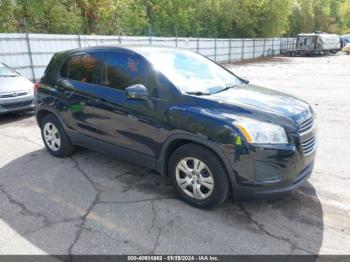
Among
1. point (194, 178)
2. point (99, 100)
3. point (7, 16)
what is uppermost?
point (7, 16)

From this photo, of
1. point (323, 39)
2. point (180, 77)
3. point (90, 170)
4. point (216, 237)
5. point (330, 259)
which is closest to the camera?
point (330, 259)

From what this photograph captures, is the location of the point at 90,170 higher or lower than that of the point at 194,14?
lower

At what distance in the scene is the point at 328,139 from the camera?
18.8 feet

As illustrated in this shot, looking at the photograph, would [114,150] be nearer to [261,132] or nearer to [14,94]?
[261,132]

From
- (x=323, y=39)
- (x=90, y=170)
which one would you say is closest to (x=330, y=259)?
(x=90, y=170)

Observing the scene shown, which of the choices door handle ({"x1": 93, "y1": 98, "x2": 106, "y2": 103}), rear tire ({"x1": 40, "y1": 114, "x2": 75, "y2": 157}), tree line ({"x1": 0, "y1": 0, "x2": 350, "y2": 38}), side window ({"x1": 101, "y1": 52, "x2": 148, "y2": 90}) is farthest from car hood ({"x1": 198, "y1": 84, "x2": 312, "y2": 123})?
tree line ({"x1": 0, "y1": 0, "x2": 350, "y2": 38})

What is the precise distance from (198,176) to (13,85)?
6148 mm

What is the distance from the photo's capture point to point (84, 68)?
4.43 metres

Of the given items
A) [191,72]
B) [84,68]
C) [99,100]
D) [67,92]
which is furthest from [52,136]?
[191,72]

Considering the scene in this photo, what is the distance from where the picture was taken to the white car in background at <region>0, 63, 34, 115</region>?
23.7ft

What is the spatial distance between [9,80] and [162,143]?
599 centimetres

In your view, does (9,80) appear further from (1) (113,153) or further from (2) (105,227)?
(2) (105,227)

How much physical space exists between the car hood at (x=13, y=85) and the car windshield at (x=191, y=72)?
495 cm

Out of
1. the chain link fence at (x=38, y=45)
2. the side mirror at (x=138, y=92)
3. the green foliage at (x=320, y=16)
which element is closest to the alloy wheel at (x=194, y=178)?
the side mirror at (x=138, y=92)
